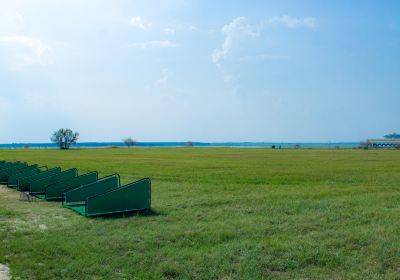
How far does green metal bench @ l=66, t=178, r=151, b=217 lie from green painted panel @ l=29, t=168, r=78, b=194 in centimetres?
511

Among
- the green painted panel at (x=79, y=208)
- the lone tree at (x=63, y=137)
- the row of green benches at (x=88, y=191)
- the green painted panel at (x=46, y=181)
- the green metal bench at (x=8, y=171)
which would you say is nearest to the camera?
the row of green benches at (x=88, y=191)

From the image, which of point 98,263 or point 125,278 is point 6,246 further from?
point 125,278

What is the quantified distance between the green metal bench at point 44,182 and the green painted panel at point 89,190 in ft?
8.27

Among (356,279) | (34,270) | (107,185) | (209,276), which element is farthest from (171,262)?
(107,185)

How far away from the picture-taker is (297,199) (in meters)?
14.9

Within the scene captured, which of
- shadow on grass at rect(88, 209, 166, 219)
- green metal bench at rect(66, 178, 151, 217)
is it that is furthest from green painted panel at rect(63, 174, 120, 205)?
shadow on grass at rect(88, 209, 166, 219)

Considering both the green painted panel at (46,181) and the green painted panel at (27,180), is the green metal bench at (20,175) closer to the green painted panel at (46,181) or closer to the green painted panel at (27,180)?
the green painted panel at (27,180)

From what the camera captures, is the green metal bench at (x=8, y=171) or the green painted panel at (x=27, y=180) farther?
the green metal bench at (x=8, y=171)

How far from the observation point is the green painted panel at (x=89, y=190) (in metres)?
15.0

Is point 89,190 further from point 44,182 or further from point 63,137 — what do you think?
point 63,137

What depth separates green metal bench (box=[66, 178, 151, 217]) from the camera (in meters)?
12.4

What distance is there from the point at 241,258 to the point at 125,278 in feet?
6.84

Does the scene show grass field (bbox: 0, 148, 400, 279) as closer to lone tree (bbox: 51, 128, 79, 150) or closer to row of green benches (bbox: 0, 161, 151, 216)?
row of green benches (bbox: 0, 161, 151, 216)

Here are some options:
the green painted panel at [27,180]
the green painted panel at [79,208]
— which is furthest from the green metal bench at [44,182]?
the green painted panel at [79,208]
